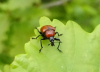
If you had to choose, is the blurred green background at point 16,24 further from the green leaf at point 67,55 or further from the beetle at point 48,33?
the green leaf at point 67,55

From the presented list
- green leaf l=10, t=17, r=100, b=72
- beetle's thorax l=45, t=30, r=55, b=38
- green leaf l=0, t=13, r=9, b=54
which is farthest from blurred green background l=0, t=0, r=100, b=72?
green leaf l=10, t=17, r=100, b=72

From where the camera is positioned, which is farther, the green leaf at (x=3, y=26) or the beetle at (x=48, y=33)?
the green leaf at (x=3, y=26)

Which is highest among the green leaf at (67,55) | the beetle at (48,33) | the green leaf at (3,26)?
the green leaf at (3,26)

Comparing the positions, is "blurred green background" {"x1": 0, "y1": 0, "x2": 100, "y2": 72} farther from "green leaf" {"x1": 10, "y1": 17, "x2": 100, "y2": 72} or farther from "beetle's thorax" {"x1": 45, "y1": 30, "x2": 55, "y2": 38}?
"green leaf" {"x1": 10, "y1": 17, "x2": 100, "y2": 72}

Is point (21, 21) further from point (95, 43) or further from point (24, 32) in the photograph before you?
point (95, 43)

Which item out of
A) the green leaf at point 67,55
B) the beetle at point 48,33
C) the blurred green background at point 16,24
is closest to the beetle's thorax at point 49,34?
the beetle at point 48,33

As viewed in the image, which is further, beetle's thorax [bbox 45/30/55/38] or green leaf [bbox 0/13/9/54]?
green leaf [bbox 0/13/9/54]

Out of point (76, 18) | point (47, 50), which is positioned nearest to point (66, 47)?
point (47, 50)

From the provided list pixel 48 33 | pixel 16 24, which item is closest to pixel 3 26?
pixel 16 24
